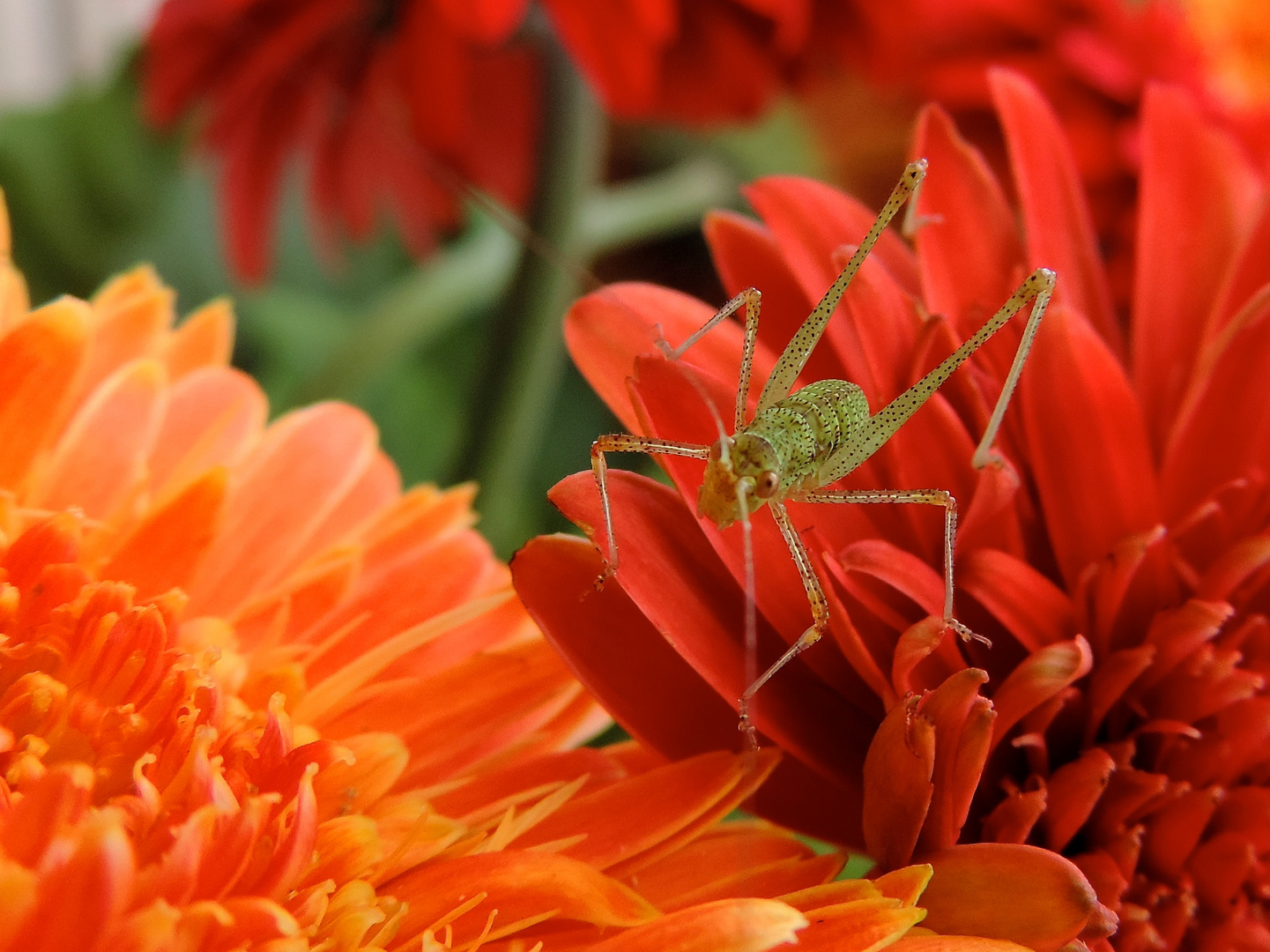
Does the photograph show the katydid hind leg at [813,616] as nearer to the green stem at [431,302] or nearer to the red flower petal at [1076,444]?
the red flower petal at [1076,444]

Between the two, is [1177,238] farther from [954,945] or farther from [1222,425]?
[954,945]

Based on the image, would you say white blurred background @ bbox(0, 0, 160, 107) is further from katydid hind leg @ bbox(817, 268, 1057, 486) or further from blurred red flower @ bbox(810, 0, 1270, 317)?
katydid hind leg @ bbox(817, 268, 1057, 486)

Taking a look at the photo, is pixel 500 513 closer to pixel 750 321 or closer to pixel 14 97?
pixel 750 321

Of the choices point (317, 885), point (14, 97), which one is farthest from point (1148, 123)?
point (14, 97)

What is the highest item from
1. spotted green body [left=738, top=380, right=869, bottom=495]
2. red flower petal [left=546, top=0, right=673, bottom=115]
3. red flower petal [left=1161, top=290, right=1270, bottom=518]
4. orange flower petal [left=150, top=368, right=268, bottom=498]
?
red flower petal [left=546, top=0, right=673, bottom=115]

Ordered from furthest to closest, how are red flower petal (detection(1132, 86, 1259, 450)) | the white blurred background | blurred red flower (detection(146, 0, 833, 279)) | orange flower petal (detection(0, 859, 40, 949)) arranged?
the white blurred background → blurred red flower (detection(146, 0, 833, 279)) → red flower petal (detection(1132, 86, 1259, 450)) → orange flower petal (detection(0, 859, 40, 949))

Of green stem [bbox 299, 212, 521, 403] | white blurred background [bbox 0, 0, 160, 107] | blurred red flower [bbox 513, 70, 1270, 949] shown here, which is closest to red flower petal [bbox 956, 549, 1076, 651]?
blurred red flower [bbox 513, 70, 1270, 949]
